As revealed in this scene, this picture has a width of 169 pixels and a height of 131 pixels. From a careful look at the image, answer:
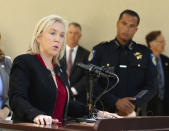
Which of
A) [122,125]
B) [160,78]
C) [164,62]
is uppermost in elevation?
[122,125]

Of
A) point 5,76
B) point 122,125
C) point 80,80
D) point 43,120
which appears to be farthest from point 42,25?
point 80,80

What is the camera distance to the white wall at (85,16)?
6.38 metres

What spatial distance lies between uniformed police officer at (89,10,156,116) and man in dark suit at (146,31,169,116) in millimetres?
1183

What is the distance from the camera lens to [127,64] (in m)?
4.75

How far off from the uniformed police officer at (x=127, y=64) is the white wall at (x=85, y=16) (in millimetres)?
1490

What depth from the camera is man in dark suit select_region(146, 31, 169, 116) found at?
6.05 m

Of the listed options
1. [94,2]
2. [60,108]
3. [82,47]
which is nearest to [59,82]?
[60,108]

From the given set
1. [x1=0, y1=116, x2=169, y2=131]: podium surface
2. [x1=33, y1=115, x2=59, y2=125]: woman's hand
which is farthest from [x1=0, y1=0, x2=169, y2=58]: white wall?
[x1=0, y1=116, x2=169, y2=131]: podium surface

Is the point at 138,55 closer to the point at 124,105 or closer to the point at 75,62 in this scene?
the point at 124,105

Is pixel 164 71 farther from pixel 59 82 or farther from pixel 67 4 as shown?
pixel 59 82

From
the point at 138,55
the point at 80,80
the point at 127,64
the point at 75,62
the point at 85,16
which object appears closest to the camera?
the point at 127,64

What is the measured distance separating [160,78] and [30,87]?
3.40 meters

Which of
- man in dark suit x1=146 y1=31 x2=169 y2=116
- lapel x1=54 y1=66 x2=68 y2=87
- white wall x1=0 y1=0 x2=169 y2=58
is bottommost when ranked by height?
man in dark suit x1=146 y1=31 x2=169 y2=116

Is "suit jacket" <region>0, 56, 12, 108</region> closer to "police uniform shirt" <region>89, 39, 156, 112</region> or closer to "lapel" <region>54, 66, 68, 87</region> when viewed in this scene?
"police uniform shirt" <region>89, 39, 156, 112</region>
